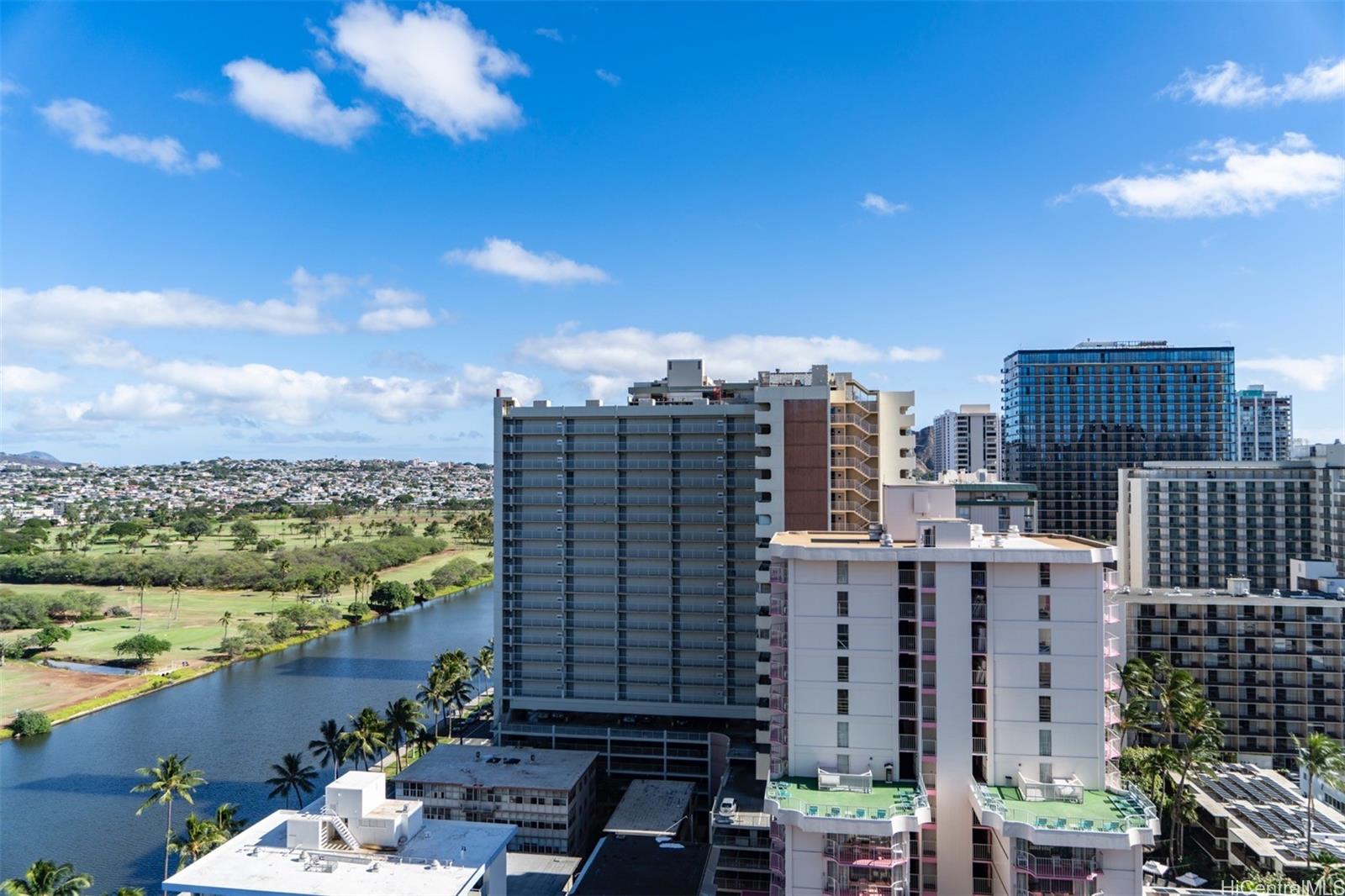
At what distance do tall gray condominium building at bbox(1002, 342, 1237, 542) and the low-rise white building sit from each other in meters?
83.9

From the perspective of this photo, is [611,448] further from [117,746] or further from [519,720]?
[117,746]

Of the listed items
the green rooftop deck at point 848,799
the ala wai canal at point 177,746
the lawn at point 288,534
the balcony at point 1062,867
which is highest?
the green rooftop deck at point 848,799

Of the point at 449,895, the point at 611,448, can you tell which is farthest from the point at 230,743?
the point at 449,895

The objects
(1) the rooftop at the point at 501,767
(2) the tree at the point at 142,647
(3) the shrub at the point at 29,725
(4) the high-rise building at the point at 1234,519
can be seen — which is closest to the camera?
(1) the rooftop at the point at 501,767

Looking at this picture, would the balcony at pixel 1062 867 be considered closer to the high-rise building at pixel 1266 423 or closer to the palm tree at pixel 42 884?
the palm tree at pixel 42 884

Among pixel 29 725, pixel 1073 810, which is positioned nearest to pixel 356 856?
pixel 1073 810

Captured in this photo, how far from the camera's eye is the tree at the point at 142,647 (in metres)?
71.5

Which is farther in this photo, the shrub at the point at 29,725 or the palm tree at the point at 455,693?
the shrub at the point at 29,725

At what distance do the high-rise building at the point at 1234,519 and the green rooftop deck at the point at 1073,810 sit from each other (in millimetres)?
→ 54815

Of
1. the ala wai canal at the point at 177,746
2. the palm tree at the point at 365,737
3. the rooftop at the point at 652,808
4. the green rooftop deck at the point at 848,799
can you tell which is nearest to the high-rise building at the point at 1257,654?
the rooftop at the point at 652,808

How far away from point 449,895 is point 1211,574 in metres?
67.3

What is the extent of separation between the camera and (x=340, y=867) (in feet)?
79.4

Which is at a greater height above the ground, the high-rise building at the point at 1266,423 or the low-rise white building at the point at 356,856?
the high-rise building at the point at 1266,423

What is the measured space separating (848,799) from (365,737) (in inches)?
1149
